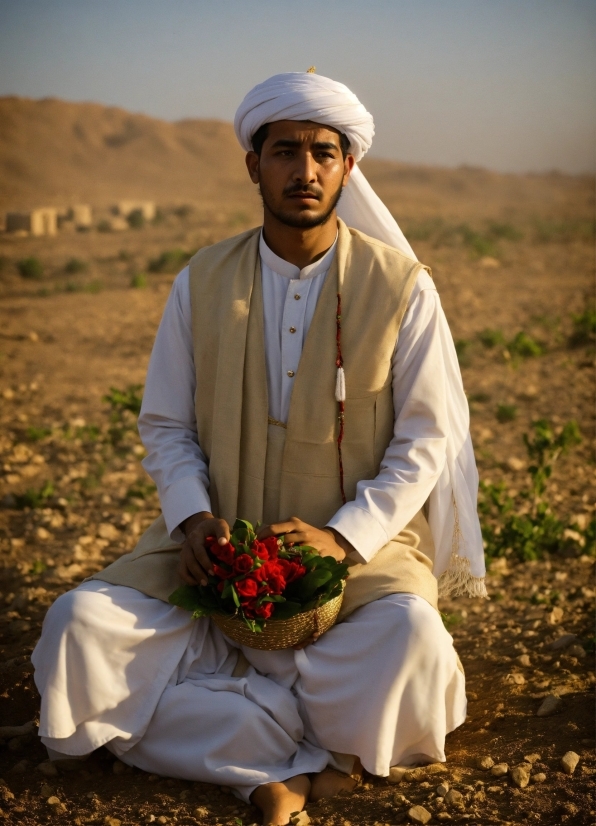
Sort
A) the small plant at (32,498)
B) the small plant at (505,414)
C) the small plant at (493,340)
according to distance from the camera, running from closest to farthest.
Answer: the small plant at (32,498), the small plant at (505,414), the small plant at (493,340)

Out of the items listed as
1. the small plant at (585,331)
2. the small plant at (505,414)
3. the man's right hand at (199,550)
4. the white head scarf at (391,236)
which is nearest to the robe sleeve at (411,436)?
the white head scarf at (391,236)

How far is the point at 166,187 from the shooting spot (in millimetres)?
46375

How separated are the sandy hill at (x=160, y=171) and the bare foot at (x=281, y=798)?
33.6 meters

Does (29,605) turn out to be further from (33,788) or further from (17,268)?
(17,268)

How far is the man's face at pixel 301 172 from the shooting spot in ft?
11.4

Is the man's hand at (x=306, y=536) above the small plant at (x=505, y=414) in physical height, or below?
above

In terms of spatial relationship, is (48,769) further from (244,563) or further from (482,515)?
(482,515)

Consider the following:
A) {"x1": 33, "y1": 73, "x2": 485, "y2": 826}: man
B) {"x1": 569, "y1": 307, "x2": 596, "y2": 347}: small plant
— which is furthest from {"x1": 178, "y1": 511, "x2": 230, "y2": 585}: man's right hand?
{"x1": 569, "y1": 307, "x2": 596, "y2": 347}: small plant

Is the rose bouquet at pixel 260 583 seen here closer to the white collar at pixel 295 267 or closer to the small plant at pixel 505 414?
the white collar at pixel 295 267

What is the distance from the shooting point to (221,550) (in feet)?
10.1

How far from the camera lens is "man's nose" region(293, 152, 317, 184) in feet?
11.2

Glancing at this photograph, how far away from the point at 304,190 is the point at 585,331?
6.56 metres

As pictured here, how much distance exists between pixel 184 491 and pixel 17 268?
11.7 metres

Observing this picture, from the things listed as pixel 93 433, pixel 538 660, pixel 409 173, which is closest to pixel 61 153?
pixel 409 173
